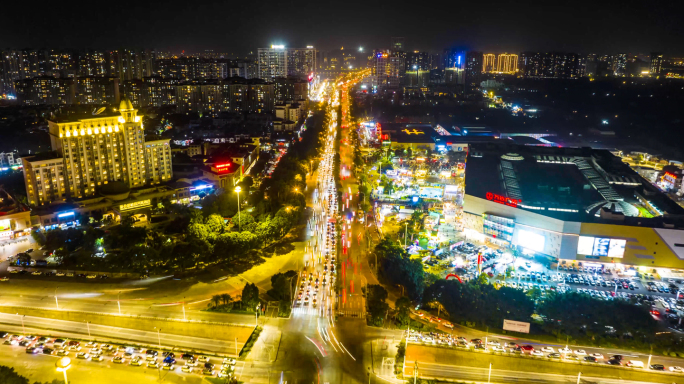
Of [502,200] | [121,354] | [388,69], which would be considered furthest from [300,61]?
[121,354]

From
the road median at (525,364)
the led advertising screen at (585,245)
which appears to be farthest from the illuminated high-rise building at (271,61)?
the road median at (525,364)

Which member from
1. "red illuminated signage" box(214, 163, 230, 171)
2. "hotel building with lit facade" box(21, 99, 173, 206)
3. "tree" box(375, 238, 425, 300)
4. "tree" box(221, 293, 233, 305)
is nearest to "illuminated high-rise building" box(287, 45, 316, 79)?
"red illuminated signage" box(214, 163, 230, 171)

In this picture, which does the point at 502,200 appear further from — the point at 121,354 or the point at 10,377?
the point at 10,377

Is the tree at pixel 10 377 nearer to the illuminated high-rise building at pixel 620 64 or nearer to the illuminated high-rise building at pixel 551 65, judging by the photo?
the illuminated high-rise building at pixel 551 65

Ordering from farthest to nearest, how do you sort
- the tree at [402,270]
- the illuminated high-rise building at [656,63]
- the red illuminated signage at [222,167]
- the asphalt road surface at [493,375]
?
the illuminated high-rise building at [656,63] → the red illuminated signage at [222,167] → the tree at [402,270] → the asphalt road surface at [493,375]

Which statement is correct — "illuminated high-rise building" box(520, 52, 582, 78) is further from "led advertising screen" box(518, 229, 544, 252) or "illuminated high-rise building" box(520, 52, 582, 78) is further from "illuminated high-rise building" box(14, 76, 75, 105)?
"illuminated high-rise building" box(14, 76, 75, 105)
